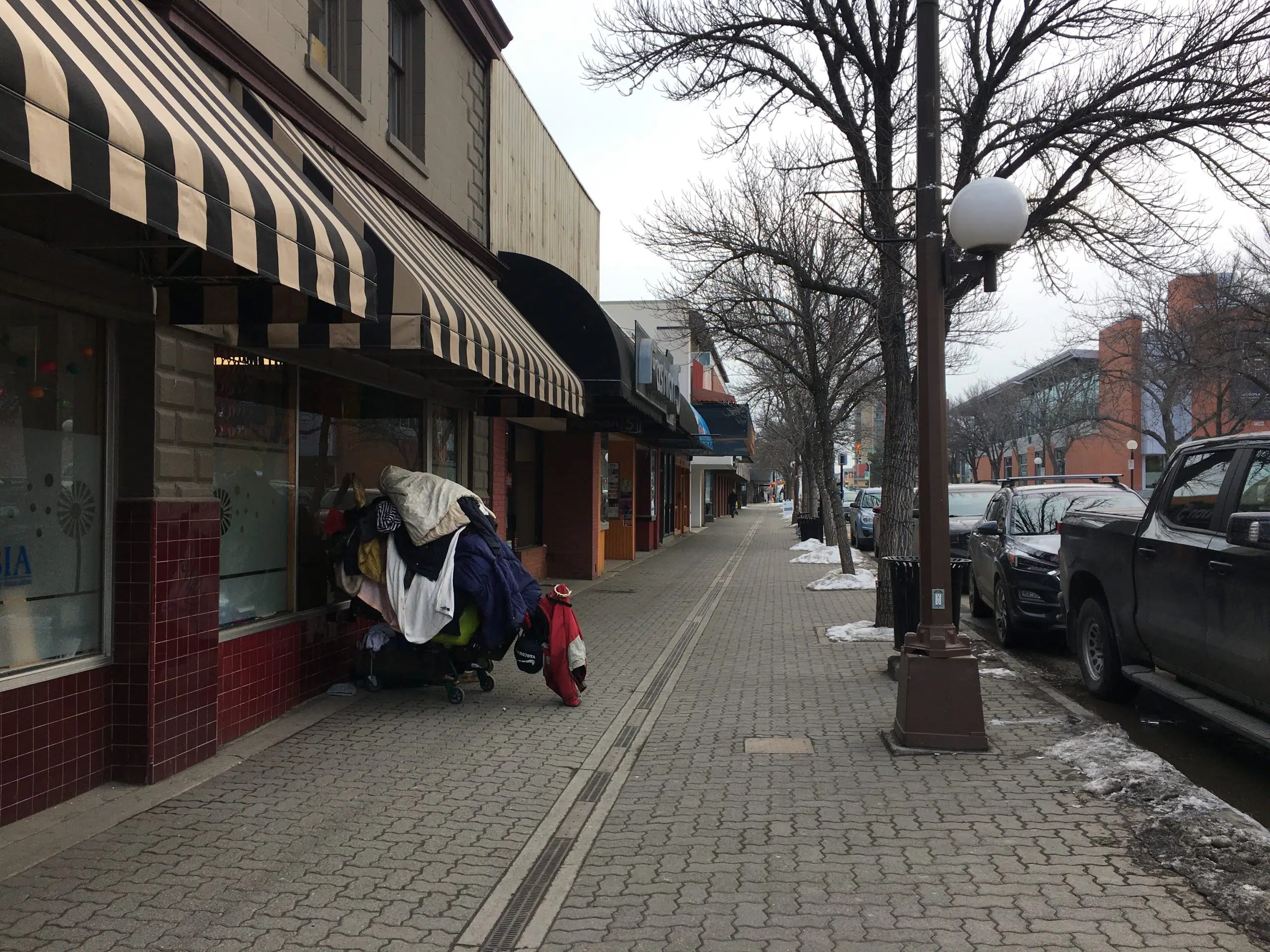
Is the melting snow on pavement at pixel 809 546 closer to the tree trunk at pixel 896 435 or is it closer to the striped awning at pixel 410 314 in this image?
the tree trunk at pixel 896 435

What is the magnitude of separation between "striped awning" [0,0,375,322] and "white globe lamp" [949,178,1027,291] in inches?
150

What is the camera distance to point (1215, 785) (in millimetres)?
5871

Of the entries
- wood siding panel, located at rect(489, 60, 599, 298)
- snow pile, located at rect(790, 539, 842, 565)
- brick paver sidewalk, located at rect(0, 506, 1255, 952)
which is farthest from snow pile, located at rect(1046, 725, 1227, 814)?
snow pile, located at rect(790, 539, 842, 565)

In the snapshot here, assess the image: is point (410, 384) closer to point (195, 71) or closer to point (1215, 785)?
point (195, 71)

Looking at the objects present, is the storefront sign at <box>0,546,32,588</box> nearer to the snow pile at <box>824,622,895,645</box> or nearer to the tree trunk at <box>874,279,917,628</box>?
the tree trunk at <box>874,279,917,628</box>

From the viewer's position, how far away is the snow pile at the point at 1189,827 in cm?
408

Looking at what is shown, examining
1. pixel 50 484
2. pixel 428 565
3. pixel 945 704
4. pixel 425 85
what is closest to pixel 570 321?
pixel 425 85

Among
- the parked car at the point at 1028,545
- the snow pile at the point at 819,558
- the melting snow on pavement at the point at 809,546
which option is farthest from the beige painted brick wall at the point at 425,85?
the melting snow on pavement at the point at 809,546

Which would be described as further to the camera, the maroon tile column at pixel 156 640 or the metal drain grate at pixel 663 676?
the metal drain grate at pixel 663 676

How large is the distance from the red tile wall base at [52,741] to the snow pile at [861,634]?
7.80m

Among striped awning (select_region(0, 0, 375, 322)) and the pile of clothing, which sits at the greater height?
striped awning (select_region(0, 0, 375, 322))

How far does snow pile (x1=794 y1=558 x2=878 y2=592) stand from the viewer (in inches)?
667

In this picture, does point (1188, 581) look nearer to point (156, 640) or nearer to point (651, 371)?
point (156, 640)

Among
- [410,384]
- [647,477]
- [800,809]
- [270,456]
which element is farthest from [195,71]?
[647,477]
